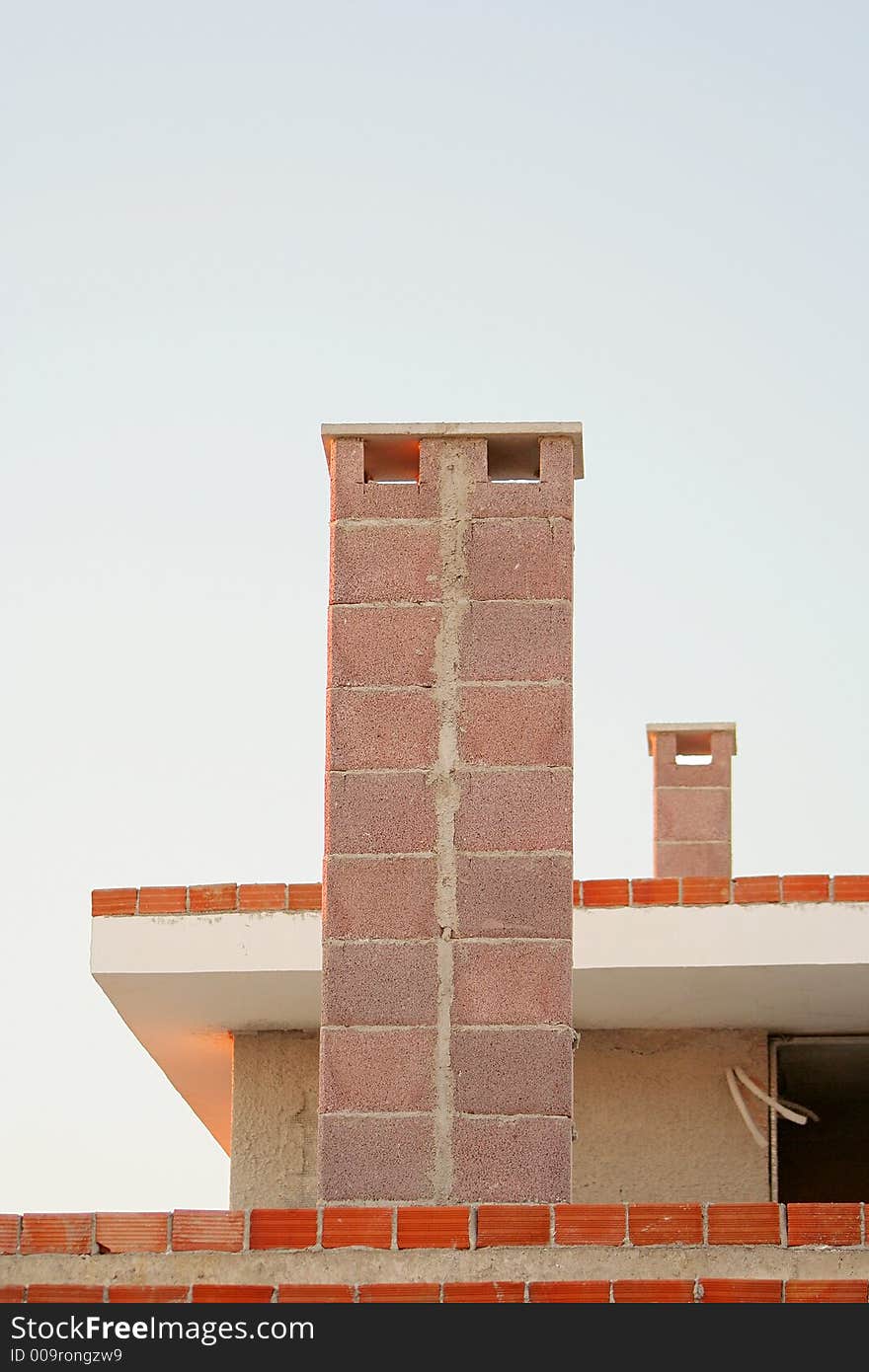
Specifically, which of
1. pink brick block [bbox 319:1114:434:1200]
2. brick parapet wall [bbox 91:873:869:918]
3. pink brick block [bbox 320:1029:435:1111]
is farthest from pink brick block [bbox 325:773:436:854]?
brick parapet wall [bbox 91:873:869:918]

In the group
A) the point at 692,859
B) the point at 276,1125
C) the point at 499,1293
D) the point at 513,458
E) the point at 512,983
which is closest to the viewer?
the point at 499,1293

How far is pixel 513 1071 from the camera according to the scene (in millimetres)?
6961

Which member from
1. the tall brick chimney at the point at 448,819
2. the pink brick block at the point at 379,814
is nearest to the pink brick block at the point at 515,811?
the tall brick chimney at the point at 448,819

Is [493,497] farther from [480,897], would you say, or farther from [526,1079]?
[526,1079]

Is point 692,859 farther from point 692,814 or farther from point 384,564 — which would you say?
point 384,564

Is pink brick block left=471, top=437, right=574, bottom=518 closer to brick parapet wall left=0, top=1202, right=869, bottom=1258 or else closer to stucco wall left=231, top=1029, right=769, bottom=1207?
brick parapet wall left=0, top=1202, right=869, bottom=1258

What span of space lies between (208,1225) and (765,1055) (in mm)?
6421

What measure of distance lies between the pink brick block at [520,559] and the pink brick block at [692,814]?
25.3ft

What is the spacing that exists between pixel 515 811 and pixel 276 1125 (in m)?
5.81

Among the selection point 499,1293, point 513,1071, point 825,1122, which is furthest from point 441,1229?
point 825,1122

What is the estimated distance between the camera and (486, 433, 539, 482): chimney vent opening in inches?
294

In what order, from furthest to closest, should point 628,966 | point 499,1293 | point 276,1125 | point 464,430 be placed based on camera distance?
point 276,1125
point 628,966
point 464,430
point 499,1293
